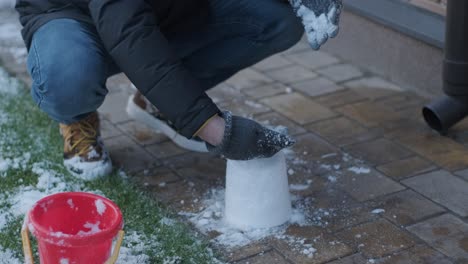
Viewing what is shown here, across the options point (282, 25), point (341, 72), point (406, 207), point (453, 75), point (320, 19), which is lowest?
point (341, 72)

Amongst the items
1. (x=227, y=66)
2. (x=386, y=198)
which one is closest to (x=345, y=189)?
(x=386, y=198)

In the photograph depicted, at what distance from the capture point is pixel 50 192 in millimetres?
2789

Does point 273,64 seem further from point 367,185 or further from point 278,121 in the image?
point 367,185

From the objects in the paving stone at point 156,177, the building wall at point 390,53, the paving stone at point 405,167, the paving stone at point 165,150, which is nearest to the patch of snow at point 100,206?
the paving stone at point 156,177

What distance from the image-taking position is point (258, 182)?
2.50m

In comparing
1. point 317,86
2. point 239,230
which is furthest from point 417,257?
point 317,86

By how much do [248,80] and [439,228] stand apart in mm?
1518

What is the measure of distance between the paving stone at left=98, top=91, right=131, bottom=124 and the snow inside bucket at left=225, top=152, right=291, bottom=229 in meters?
1.02

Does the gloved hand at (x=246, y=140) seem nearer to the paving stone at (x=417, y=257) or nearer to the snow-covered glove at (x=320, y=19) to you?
the snow-covered glove at (x=320, y=19)

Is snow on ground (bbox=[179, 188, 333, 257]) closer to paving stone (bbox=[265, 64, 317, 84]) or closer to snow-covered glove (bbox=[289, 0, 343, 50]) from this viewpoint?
snow-covered glove (bbox=[289, 0, 343, 50])

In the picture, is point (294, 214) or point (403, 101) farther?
point (403, 101)

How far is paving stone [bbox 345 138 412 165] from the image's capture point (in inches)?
119

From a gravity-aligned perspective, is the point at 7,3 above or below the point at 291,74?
below

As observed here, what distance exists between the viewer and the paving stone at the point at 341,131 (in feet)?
10.5
